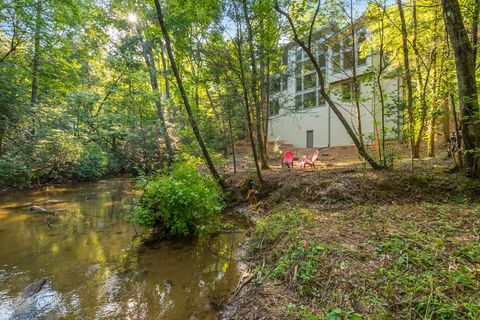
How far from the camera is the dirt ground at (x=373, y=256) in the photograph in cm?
201

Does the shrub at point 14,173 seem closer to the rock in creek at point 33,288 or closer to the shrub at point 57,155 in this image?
the shrub at point 57,155

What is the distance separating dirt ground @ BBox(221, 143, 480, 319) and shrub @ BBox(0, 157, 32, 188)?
38.6ft

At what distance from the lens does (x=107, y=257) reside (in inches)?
177

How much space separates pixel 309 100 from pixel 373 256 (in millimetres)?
16536

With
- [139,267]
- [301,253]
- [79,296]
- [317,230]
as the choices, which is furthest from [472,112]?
[79,296]

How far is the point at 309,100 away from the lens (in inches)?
703

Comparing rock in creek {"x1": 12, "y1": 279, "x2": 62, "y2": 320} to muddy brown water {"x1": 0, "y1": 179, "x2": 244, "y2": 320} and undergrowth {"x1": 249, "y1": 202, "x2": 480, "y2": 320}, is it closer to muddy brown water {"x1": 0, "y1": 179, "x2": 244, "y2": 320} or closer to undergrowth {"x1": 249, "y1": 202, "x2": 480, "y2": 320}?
muddy brown water {"x1": 0, "y1": 179, "x2": 244, "y2": 320}

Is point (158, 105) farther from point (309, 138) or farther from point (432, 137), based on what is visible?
point (432, 137)

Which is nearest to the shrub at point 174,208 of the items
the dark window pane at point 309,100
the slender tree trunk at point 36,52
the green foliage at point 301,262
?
the green foliage at point 301,262

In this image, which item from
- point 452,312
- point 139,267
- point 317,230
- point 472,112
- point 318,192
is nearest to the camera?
point 452,312

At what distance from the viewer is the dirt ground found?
2.01m

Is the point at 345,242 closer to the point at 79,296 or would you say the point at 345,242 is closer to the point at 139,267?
the point at 139,267

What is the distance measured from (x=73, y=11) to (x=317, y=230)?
12811mm

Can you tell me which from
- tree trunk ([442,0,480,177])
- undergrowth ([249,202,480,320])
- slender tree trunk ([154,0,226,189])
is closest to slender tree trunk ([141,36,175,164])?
slender tree trunk ([154,0,226,189])
